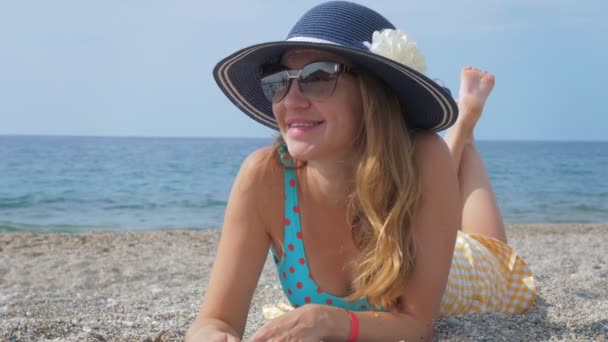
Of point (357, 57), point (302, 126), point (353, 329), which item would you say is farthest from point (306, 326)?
point (357, 57)

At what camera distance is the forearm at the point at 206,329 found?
8.57 ft

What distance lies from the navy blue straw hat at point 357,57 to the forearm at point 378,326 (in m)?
0.84

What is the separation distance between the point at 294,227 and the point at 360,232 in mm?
290

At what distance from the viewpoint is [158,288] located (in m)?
6.09

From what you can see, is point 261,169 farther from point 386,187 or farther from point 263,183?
point 386,187

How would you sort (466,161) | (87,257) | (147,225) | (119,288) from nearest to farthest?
(466,161)
(119,288)
(87,257)
(147,225)

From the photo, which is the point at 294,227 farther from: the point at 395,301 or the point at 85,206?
the point at 85,206

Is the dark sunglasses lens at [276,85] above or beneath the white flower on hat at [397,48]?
beneath

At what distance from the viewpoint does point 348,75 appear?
2.65 m

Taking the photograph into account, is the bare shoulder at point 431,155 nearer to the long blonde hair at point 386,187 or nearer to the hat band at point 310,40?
the long blonde hair at point 386,187

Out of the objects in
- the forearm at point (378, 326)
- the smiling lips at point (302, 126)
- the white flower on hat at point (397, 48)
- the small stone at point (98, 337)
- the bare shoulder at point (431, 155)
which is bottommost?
the small stone at point (98, 337)

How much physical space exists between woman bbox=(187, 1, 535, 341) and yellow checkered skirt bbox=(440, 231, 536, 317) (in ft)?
2.80

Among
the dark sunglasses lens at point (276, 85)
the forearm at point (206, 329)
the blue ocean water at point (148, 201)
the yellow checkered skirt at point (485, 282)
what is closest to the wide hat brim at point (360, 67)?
the dark sunglasses lens at point (276, 85)

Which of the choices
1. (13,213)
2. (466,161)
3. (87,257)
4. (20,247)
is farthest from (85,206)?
(466,161)
